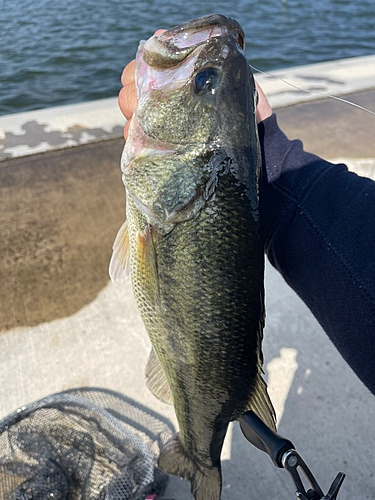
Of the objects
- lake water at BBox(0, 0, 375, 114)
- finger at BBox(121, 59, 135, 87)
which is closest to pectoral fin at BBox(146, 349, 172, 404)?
finger at BBox(121, 59, 135, 87)

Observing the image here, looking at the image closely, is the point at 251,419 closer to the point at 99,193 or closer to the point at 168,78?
the point at 168,78

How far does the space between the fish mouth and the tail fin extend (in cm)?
161

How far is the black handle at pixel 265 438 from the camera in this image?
1331 mm

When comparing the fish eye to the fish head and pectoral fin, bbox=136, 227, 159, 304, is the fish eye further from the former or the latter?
pectoral fin, bbox=136, 227, 159, 304

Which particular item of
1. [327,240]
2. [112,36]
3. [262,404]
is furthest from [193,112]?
[112,36]

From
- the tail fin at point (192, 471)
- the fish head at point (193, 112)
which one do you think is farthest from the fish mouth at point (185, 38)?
the tail fin at point (192, 471)

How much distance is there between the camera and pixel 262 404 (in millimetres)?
1570

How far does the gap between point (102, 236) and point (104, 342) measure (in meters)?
1.08

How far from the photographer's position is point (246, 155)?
1.44 metres

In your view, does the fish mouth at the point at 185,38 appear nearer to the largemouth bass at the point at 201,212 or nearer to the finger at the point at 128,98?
the largemouth bass at the point at 201,212

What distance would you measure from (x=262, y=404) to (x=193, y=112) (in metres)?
1.17

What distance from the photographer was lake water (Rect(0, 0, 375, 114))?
9.73m

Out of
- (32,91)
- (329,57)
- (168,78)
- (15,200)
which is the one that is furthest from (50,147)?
(329,57)

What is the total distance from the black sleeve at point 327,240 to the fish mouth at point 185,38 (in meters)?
0.69
